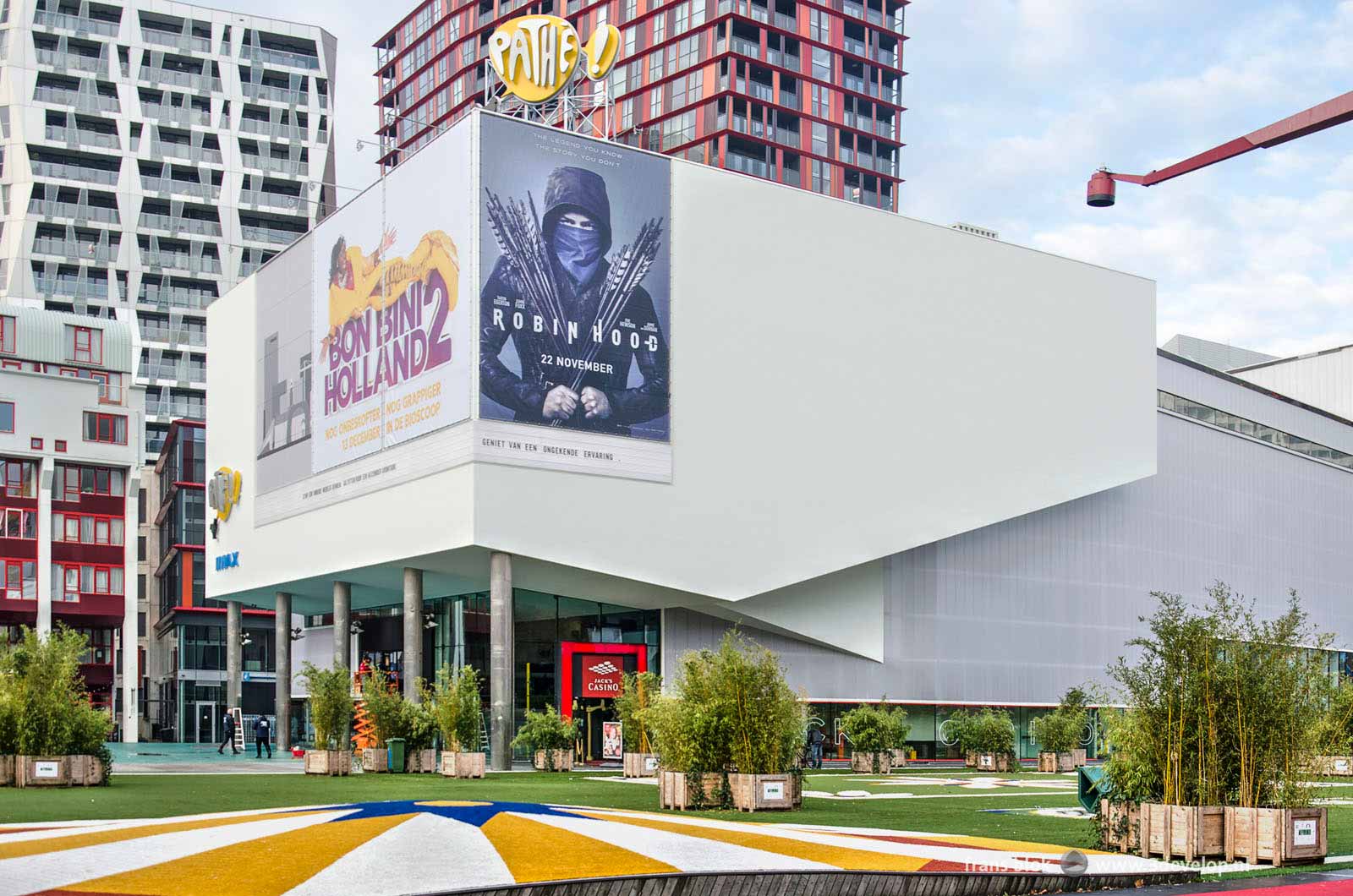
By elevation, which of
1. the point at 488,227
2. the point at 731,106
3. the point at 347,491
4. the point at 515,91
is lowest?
the point at 347,491

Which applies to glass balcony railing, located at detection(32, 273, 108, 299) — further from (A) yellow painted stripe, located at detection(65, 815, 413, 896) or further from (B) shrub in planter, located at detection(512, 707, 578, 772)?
(A) yellow painted stripe, located at detection(65, 815, 413, 896)

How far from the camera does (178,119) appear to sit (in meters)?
128

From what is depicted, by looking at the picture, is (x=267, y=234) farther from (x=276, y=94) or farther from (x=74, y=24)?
(x=74, y=24)

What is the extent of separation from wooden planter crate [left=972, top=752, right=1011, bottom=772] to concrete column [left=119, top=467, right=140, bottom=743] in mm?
57147

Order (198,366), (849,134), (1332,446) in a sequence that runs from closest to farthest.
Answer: (1332,446)
(849,134)
(198,366)

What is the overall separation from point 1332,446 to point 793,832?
77464mm

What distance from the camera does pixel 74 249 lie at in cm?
12306

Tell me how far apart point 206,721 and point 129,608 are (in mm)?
9140

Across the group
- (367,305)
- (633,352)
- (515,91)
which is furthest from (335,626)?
(515,91)

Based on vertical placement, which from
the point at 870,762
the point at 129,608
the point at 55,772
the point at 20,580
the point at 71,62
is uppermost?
the point at 71,62

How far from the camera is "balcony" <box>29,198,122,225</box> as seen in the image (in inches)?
4813

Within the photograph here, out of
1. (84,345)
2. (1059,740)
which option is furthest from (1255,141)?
(84,345)

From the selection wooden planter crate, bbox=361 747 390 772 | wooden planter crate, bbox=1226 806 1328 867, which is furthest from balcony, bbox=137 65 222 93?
wooden planter crate, bbox=1226 806 1328 867

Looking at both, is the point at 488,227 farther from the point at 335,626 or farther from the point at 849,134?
the point at 849,134
